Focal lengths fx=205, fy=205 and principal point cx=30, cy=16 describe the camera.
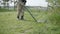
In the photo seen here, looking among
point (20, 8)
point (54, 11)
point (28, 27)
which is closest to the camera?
point (54, 11)

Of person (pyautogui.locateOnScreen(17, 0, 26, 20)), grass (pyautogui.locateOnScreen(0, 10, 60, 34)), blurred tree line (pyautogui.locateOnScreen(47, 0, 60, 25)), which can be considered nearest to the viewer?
blurred tree line (pyautogui.locateOnScreen(47, 0, 60, 25))

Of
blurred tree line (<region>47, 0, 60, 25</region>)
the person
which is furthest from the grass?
the person

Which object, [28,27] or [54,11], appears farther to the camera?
[28,27]

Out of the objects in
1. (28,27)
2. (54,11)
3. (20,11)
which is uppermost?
(54,11)

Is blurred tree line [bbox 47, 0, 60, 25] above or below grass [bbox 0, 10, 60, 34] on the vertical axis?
above

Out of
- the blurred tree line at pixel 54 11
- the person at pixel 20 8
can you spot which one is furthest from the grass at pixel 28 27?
the person at pixel 20 8

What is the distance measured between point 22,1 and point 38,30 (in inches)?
52.6

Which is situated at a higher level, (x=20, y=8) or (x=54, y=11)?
(x=54, y=11)

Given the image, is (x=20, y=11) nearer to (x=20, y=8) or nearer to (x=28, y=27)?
(x=20, y=8)

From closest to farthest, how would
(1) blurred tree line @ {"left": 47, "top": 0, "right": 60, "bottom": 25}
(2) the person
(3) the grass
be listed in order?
1. (1) blurred tree line @ {"left": 47, "top": 0, "right": 60, "bottom": 25}
2. (3) the grass
3. (2) the person

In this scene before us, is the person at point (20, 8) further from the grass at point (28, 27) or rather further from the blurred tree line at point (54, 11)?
the blurred tree line at point (54, 11)

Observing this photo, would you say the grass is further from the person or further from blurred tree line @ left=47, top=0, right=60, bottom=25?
the person

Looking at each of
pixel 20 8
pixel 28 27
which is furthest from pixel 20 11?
pixel 28 27

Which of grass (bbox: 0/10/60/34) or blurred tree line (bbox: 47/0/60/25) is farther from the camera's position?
grass (bbox: 0/10/60/34)
